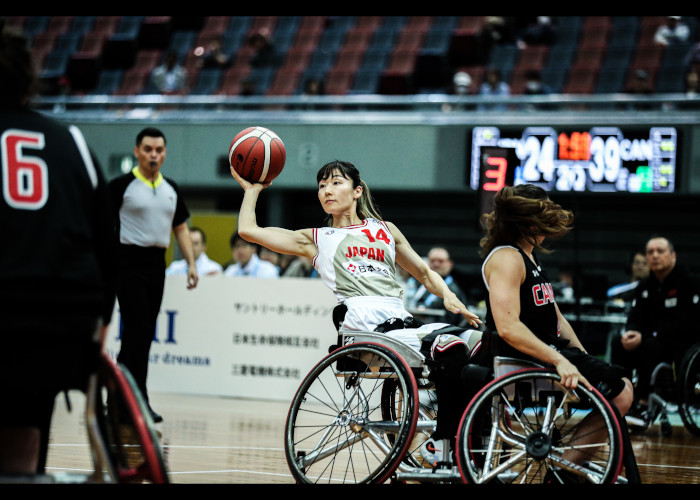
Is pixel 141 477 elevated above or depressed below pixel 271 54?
below

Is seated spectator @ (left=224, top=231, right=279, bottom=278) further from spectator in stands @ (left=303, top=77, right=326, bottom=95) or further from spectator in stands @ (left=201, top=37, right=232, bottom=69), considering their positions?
spectator in stands @ (left=201, top=37, right=232, bottom=69)

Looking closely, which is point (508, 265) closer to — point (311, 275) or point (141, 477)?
point (141, 477)

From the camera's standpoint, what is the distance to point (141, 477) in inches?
103

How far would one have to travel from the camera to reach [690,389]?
22.5 ft

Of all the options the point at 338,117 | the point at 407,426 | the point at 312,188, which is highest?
the point at 338,117

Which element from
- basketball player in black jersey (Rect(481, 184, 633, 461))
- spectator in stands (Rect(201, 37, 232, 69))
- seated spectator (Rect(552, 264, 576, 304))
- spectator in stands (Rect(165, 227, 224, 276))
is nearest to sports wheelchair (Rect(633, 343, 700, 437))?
seated spectator (Rect(552, 264, 576, 304))

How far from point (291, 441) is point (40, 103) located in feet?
40.5

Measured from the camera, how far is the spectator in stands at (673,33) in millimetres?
14086

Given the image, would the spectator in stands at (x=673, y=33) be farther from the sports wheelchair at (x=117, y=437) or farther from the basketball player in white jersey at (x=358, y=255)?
the sports wheelchair at (x=117, y=437)

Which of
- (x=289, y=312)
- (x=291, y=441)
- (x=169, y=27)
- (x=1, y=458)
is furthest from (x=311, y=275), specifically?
(x=169, y=27)

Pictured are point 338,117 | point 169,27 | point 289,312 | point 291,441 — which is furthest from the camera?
point 169,27

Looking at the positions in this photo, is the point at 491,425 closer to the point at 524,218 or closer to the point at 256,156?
the point at 524,218

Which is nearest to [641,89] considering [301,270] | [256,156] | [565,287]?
[565,287]
